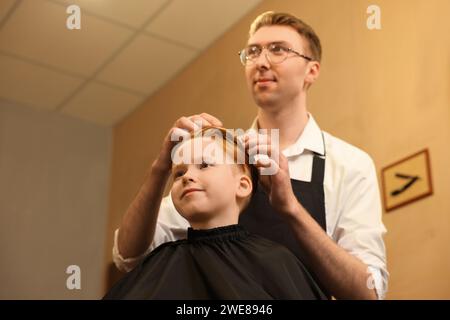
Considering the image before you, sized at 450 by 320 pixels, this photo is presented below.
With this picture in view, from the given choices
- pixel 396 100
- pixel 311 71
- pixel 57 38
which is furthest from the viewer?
pixel 57 38

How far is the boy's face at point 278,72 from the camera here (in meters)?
2.23

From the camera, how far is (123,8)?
4.34 meters

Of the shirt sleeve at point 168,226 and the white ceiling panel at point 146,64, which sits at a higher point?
the white ceiling panel at point 146,64

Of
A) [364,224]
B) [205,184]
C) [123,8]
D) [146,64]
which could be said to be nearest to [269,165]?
[205,184]

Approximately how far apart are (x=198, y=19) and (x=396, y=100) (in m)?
1.71

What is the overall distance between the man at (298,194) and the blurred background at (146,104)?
0.84m

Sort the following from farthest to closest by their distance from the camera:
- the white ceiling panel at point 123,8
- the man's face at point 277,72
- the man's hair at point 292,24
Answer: the white ceiling panel at point 123,8 < the man's hair at point 292,24 < the man's face at point 277,72

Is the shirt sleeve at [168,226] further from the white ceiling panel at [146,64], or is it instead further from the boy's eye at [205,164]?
the white ceiling panel at [146,64]

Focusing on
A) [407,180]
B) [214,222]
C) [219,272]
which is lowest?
→ [219,272]

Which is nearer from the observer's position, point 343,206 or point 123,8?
point 343,206

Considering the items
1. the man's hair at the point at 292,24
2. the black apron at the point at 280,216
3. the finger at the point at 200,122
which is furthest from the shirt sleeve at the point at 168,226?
A: the man's hair at the point at 292,24

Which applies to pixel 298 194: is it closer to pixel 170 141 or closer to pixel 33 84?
pixel 170 141

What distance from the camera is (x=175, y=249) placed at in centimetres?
181

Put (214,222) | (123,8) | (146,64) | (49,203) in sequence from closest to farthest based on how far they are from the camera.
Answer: (214,222) → (123,8) → (146,64) → (49,203)
